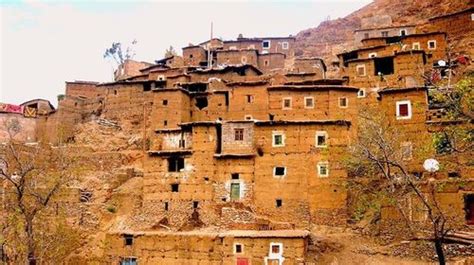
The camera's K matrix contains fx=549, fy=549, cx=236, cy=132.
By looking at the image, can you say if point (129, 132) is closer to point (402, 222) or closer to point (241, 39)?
point (241, 39)

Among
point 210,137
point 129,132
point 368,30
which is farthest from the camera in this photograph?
point 368,30

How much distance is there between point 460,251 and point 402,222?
12.7 ft

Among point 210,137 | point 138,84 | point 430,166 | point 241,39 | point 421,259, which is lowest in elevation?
point 421,259

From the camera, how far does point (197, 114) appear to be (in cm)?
4647

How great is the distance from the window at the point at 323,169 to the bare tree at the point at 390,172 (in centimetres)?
168

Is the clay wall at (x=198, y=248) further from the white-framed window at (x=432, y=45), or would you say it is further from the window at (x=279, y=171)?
the white-framed window at (x=432, y=45)

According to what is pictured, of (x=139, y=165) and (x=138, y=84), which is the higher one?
(x=138, y=84)

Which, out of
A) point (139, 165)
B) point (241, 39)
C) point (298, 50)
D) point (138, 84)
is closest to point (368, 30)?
point (241, 39)

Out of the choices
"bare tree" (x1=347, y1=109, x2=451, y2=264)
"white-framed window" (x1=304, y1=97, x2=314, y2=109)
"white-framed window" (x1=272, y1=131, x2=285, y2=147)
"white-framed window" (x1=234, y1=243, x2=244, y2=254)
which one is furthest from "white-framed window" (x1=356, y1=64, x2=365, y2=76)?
"white-framed window" (x1=234, y1=243, x2=244, y2=254)

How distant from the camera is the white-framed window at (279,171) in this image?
3797 centimetres

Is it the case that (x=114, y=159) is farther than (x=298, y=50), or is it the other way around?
(x=298, y=50)

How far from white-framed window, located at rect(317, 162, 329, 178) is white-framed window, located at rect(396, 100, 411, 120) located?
243 inches

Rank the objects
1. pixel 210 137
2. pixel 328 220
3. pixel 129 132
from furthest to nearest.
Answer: pixel 129 132 < pixel 210 137 < pixel 328 220

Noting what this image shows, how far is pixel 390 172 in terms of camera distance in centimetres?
2984
